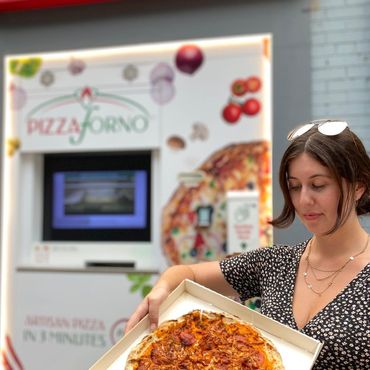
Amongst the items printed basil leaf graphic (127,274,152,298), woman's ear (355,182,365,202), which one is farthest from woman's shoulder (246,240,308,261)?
printed basil leaf graphic (127,274,152,298)

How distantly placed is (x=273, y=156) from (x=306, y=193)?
2.54m

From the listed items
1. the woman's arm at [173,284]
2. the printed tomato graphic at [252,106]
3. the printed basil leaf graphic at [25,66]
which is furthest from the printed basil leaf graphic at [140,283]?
the woman's arm at [173,284]

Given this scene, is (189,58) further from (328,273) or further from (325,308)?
(325,308)

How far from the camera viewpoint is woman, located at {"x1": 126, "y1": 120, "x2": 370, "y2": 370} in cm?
128

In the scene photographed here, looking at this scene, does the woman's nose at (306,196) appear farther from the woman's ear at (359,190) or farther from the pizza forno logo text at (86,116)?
the pizza forno logo text at (86,116)

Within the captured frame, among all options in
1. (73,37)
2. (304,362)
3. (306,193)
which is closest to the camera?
(304,362)

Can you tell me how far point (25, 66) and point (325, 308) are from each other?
3.86m

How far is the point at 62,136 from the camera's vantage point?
4.43 metres

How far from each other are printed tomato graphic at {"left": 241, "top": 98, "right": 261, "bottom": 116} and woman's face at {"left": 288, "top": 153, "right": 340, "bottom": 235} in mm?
2619

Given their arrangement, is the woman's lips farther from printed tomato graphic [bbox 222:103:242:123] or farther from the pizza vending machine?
printed tomato graphic [bbox 222:103:242:123]

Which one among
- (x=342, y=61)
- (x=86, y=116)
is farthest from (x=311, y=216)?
(x=86, y=116)

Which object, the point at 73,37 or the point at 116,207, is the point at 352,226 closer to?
the point at 116,207

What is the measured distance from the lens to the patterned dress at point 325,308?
4.14 feet

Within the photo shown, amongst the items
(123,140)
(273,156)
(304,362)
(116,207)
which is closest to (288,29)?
(273,156)
